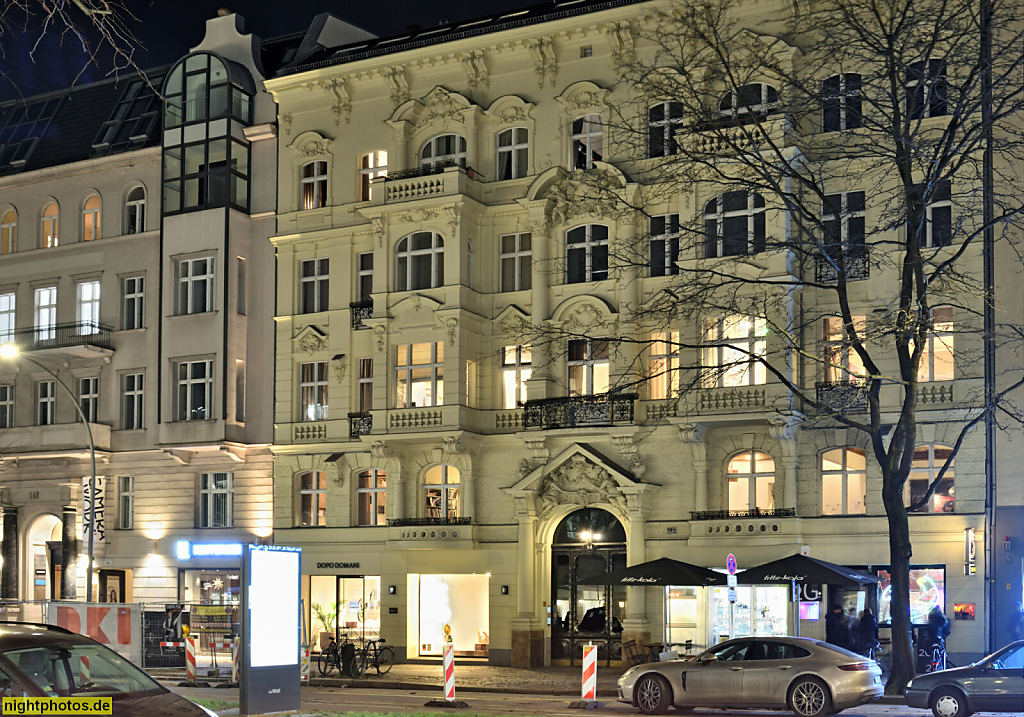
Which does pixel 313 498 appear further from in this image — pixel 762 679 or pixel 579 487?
pixel 762 679

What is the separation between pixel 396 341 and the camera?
39.0m

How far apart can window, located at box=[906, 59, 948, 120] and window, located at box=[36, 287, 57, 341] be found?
1221 inches

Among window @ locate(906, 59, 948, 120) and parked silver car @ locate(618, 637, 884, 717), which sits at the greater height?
window @ locate(906, 59, 948, 120)

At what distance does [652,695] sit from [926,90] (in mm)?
14143

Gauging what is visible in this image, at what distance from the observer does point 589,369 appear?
3747cm

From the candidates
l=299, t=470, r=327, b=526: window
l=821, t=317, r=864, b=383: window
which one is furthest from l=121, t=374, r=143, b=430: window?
l=821, t=317, r=864, b=383: window

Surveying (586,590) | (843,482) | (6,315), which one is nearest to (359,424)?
(586,590)

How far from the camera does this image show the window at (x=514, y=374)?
126 feet

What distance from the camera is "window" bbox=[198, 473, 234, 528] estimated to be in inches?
1684

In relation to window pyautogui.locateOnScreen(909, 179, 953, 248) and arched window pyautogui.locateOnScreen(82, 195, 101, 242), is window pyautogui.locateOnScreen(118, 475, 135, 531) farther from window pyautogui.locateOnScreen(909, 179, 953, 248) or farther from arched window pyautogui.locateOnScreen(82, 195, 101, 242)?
window pyautogui.locateOnScreen(909, 179, 953, 248)

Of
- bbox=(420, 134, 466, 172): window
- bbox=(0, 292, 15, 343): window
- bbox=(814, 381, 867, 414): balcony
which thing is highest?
bbox=(420, 134, 466, 172): window

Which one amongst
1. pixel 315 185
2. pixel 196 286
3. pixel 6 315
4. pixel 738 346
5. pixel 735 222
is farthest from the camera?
pixel 6 315

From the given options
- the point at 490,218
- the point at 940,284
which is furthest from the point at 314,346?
the point at 940,284

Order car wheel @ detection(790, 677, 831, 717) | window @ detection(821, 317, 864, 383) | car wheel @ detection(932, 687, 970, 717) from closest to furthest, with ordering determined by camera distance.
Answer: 1. car wheel @ detection(932, 687, 970, 717)
2. car wheel @ detection(790, 677, 831, 717)
3. window @ detection(821, 317, 864, 383)
